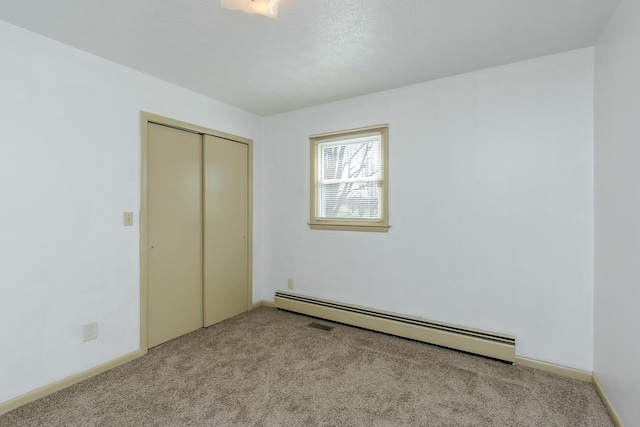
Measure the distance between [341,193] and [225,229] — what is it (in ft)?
4.77

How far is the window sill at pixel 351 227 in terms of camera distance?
3184 millimetres

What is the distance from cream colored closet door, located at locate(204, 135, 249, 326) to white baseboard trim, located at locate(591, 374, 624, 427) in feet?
11.2

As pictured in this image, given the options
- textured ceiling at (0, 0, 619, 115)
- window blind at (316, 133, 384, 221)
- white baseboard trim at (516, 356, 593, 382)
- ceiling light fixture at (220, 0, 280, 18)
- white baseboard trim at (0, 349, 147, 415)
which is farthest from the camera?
window blind at (316, 133, 384, 221)

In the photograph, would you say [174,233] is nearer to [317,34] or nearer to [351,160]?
[351,160]

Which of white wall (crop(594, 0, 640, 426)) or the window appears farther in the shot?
the window

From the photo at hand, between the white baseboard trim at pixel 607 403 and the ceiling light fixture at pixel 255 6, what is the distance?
312cm

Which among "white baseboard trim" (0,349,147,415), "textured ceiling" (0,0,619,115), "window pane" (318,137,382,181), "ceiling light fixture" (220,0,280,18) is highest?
"textured ceiling" (0,0,619,115)

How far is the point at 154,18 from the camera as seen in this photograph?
1.92 m

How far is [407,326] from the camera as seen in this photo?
296cm

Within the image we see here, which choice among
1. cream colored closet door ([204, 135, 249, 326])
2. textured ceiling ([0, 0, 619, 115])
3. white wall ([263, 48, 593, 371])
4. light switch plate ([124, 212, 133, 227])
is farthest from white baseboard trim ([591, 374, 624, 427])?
light switch plate ([124, 212, 133, 227])

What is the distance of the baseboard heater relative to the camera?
8.34ft

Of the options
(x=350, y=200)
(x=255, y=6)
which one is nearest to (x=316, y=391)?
(x=350, y=200)

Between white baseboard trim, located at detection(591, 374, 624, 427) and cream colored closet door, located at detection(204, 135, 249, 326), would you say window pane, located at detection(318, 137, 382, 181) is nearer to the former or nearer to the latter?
cream colored closet door, located at detection(204, 135, 249, 326)

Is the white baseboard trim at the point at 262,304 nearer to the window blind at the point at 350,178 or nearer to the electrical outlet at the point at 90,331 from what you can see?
the window blind at the point at 350,178
